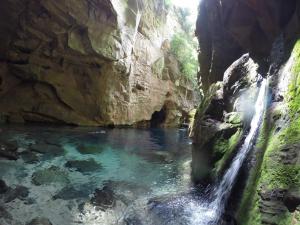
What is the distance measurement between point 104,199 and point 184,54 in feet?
77.2

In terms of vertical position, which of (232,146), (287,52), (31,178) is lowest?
(31,178)

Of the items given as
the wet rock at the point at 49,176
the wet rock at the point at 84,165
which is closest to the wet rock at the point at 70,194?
the wet rock at the point at 49,176

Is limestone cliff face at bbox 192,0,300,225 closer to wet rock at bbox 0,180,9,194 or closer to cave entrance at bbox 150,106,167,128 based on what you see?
wet rock at bbox 0,180,9,194

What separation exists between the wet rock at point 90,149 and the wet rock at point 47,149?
2.63 ft

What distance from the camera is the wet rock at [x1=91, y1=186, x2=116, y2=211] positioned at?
6.30 meters

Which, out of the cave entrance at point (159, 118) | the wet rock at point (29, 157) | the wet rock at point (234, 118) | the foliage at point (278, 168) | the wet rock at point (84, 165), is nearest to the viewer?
the foliage at point (278, 168)

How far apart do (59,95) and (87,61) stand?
2.94 m

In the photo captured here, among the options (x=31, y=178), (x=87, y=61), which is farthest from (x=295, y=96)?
(x=87, y=61)

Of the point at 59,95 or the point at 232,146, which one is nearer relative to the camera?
the point at 232,146

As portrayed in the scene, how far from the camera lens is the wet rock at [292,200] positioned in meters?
3.32

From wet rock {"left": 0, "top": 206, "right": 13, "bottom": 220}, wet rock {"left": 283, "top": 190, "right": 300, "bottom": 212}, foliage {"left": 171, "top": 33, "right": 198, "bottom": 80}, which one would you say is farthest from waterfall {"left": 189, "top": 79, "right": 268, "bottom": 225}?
foliage {"left": 171, "top": 33, "right": 198, "bottom": 80}

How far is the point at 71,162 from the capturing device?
9.40 m

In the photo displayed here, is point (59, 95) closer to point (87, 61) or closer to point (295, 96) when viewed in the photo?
point (87, 61)

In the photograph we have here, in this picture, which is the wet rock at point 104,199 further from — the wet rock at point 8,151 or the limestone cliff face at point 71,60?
the limestone cliff face at point 71,60
